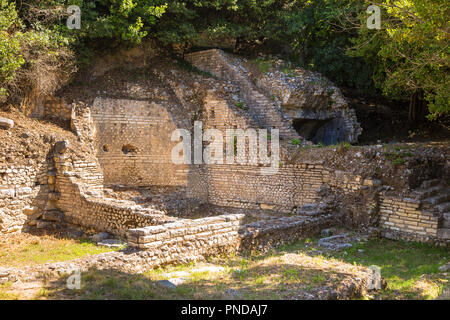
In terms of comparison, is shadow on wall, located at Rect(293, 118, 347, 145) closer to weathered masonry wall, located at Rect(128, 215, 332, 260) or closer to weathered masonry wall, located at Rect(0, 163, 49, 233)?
weathered masonry wall, located at Rect(128, 215, 332, 260)

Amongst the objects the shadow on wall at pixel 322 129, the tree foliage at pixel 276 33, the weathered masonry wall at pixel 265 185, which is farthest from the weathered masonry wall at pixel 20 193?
the shadow on wall at pixel 322 129

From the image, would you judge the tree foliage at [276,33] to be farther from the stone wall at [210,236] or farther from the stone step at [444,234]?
the stone wall at [210,236]

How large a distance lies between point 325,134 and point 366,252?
8.15 meters

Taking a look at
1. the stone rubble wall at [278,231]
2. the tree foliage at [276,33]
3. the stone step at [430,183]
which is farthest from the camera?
the stone step at [430,183]

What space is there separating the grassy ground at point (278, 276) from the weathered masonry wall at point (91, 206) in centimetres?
283

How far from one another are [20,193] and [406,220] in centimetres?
1036

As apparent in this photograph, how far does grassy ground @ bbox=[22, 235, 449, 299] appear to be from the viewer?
553 centimetres

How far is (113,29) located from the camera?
14242 millimetres

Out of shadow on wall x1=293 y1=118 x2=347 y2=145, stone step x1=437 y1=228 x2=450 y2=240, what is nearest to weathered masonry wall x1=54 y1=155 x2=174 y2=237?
stone step x1=437 y1=228 x2=450 y2=240

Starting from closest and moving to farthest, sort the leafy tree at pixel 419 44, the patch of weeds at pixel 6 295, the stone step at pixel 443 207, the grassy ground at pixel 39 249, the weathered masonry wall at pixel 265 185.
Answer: the patch of weeds at pixel 6 295 < the leafy tree at pixel 419 44 < the grassy ground at pixel 39 249 < the stone step at pixel 443 207 < the weathered masonry wall at pixel 265 185

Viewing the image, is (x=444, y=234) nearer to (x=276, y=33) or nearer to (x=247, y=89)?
(x=247, y=89)

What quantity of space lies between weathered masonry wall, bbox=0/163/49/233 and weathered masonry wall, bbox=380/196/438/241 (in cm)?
966

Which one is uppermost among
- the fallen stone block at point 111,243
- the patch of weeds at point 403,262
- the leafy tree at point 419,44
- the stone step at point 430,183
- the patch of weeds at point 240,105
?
the leafy tree at point 419,44

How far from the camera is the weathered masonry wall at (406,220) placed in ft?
30.1
